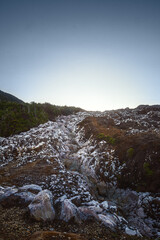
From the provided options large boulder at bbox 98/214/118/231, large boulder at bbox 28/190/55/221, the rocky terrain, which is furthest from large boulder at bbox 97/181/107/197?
large boulder at bbox 28/190/55/221

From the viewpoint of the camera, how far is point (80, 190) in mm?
9641

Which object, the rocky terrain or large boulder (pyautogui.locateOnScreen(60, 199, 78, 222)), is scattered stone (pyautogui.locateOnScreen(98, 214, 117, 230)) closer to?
the rocky terrain

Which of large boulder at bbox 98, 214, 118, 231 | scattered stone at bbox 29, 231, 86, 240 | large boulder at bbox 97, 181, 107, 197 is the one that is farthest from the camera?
large boulder at bbox 97, 181, 107, 197

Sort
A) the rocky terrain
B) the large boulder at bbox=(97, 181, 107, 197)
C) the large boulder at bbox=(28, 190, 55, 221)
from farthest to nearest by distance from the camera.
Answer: the large boulder at bbox=(97, 181, 107, 197)
the large boulder at bbox=(28, 190, 55, 221)
the rocky terrain

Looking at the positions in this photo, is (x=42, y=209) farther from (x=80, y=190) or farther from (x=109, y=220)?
(x=80, y=190)

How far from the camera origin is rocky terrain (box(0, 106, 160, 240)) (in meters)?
5.81

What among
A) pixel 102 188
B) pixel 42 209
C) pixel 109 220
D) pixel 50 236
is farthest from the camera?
pixel 102 188

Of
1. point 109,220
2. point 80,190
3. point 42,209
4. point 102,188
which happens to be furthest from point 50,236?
point 102,188

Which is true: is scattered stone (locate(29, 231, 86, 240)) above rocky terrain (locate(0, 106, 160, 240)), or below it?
above

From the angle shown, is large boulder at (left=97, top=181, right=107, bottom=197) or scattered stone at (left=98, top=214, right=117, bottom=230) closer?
scattered stone at (left=98, top=214, right=117, bottom=230)

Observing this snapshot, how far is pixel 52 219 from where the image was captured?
6.18 metres

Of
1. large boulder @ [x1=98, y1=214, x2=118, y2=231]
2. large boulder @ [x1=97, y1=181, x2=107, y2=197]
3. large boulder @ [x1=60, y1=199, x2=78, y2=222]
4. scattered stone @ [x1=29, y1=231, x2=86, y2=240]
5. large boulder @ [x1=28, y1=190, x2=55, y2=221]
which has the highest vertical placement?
scattered stone @ [x1=29, y1=231, x2=86, y2=240]

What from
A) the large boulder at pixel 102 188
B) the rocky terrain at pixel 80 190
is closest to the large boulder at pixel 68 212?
the rocky terrain at pixel 80 190

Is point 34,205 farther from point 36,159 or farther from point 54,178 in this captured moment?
point 36,159
